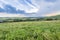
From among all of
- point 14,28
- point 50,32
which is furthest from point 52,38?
point 14,28

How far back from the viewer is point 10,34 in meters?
8.34

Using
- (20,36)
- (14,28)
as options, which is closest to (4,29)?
Answer: (14,28)

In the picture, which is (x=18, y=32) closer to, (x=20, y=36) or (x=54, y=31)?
(x=20, y=36)

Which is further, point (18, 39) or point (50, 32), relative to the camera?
point (50, 32)

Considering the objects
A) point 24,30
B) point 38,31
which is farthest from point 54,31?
point 24,30

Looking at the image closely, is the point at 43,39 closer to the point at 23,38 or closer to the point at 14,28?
the point at 23,38

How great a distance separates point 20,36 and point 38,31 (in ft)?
3.83

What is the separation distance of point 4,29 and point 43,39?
221cm

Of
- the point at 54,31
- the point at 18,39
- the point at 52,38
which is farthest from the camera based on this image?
the point at 54,31

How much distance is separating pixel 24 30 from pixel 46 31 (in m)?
1.24

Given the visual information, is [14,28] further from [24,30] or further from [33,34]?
[33,34]

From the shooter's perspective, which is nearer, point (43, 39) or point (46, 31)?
point (43, 39)

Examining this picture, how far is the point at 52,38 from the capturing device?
8.54 meters

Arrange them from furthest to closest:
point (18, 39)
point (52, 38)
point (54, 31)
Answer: point (54, 31) < point (52, 38) < point (18, 39)
